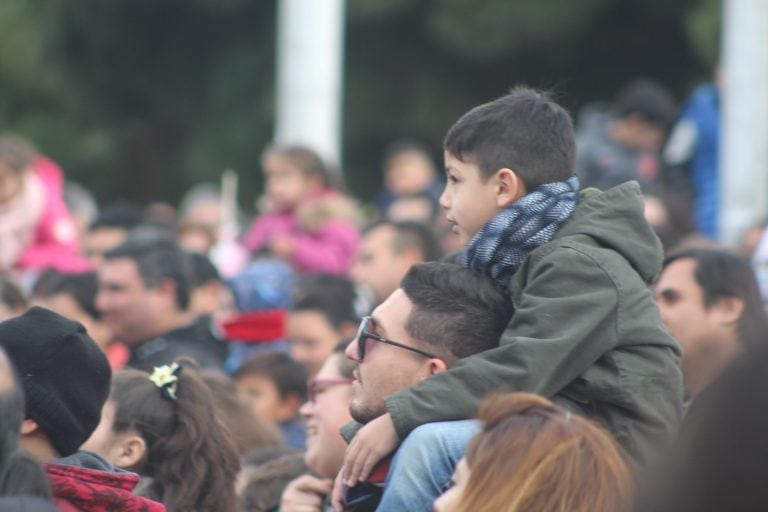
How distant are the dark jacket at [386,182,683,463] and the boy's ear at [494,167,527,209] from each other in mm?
160

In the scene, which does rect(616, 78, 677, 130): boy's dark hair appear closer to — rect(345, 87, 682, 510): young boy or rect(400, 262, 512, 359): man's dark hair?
rect(345, 87, 682, 510): young boy

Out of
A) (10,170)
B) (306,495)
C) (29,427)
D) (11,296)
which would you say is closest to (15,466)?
(29,427)

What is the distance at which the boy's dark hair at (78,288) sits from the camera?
741 centimetres

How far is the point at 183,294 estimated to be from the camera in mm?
7316

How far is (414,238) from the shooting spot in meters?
7.61

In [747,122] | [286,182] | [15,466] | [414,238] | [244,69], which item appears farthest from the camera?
[244,69]

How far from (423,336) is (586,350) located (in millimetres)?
383

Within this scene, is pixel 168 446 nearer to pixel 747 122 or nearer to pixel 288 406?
pixel 288 406

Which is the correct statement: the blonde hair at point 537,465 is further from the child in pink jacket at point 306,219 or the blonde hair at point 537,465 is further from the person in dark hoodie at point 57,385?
the child in pink jacket at point 306,219

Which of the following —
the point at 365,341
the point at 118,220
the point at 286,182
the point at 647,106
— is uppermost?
the point at 365,341

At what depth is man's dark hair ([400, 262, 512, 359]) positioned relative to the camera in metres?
3.40

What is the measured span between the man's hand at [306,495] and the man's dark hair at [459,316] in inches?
41.0

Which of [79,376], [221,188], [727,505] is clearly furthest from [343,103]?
[727,505]

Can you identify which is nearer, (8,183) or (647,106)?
(8,183)
